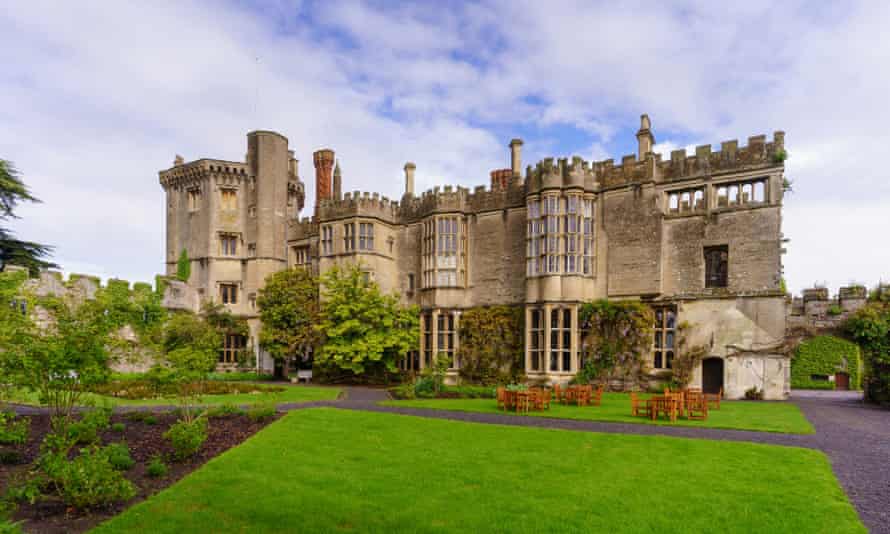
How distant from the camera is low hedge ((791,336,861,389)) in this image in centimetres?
3459

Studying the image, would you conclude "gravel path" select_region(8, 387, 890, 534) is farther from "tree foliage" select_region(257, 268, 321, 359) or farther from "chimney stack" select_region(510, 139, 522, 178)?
"chimney stack" select_region(510, 139, 522, 178)

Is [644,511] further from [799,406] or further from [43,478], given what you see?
[799,406]

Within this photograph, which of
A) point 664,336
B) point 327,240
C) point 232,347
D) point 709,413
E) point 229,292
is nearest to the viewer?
point 709,413

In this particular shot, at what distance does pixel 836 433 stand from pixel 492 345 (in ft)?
52.4

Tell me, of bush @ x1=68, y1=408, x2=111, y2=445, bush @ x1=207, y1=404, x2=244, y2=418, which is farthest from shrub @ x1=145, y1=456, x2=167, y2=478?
bush @ x1=207, y1=404, x2=244, y2=418

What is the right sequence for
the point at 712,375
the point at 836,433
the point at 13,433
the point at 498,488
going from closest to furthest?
the point at 498,488, the point at 13,433, the point at 836,433, the point at 712,375

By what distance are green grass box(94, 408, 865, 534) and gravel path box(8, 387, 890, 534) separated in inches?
15.6

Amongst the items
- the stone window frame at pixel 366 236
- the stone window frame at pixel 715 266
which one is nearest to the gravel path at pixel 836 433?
the stone window frame at pixel 715 266

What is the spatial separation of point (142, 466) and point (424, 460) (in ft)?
18.7

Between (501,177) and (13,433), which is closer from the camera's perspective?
(13,433)

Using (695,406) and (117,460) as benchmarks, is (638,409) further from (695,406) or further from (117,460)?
(117,460)

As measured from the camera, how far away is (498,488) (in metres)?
8.58

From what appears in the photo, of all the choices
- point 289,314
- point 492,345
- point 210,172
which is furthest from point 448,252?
point 210,172

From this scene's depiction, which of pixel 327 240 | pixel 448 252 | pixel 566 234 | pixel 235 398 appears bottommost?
pixel 235 398
